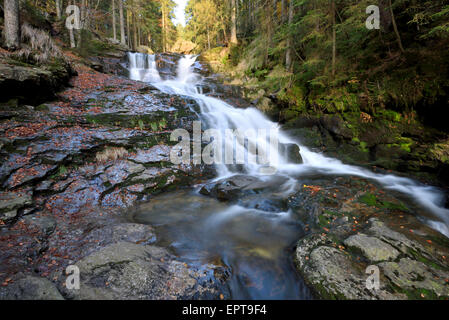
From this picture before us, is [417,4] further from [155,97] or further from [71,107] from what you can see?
[71,107]

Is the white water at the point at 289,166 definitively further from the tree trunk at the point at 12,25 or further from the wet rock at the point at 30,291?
the tree trunk at the point at 12,25

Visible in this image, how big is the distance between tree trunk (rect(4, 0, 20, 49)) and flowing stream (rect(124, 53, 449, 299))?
351 inches

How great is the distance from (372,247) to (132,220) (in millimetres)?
4802

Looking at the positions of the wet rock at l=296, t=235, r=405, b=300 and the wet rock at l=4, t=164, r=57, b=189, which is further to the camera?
the wet rock at l=4, t=164, r=57, b=189

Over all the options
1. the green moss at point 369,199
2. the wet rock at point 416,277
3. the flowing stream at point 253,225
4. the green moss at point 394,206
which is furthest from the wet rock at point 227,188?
the wet rock at point 416,277

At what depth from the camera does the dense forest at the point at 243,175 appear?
9.91 ft

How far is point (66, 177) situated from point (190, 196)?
3283mm

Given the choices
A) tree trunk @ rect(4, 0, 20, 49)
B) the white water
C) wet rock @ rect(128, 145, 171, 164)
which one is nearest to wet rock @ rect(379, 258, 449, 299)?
the white water

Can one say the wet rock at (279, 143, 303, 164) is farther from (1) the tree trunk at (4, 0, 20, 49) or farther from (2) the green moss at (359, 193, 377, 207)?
(1) the tree trunk at (4, 0, 20, 49)

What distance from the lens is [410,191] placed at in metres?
5.95

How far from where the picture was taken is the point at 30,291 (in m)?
2.28

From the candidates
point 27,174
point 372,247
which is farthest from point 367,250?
point 27,174

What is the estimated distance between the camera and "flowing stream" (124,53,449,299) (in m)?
3.33
